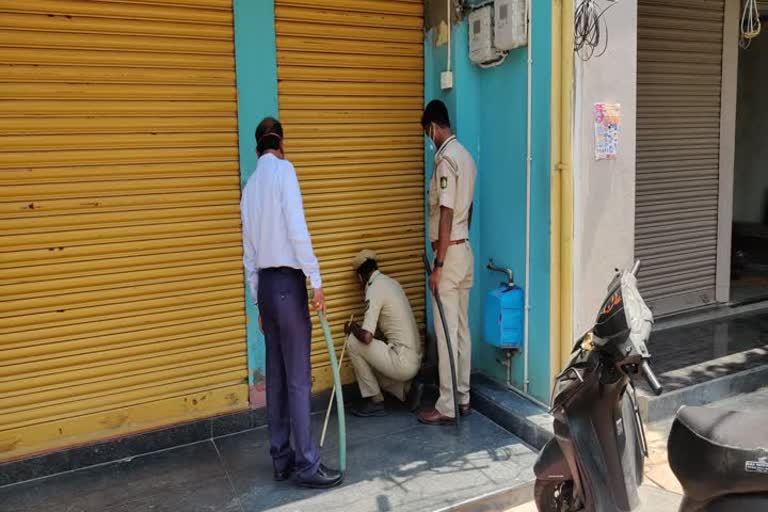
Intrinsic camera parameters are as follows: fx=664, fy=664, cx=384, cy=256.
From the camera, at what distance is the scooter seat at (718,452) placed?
2.56 metres

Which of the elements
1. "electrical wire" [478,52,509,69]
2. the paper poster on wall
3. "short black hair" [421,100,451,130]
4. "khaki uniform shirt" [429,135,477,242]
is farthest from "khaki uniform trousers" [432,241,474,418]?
"electrical wire" [478,52,509,69]

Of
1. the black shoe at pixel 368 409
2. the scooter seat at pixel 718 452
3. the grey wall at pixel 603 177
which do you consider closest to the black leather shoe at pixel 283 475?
the black shoe at pixel 368 409

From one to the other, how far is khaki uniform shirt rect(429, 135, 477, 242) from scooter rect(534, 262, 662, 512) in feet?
6.10

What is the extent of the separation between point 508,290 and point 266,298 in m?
1.96

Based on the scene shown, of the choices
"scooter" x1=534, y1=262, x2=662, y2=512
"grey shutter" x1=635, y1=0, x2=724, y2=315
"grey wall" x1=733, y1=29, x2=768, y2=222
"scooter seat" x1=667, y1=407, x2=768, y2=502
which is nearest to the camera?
"scooter seat" x1=667, y1=407, x2=768, y2=502

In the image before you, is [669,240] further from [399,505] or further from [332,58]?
[399,505]

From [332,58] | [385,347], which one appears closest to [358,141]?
[332,58]

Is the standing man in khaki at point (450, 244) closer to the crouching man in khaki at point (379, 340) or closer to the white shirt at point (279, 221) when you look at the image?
the crouching man in khaki at point (379, 340)

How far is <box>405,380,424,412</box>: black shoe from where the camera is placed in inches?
211

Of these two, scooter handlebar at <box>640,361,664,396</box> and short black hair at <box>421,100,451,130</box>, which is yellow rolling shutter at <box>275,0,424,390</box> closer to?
short black hair at <box>421,100,451,130</box>

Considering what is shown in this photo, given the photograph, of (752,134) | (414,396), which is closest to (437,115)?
(414,396)

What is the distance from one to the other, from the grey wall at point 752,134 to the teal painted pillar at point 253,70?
27.6 ft

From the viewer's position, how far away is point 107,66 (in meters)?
4.34

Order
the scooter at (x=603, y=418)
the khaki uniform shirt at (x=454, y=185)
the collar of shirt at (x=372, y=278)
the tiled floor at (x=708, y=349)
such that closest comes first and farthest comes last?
the scooter at (x=603, y=418) → the khaki uniform shirt at (x=454, y=185) → the collar of shirt at (x=372, y=278) → the tiled floor at (x=708, y=349)
